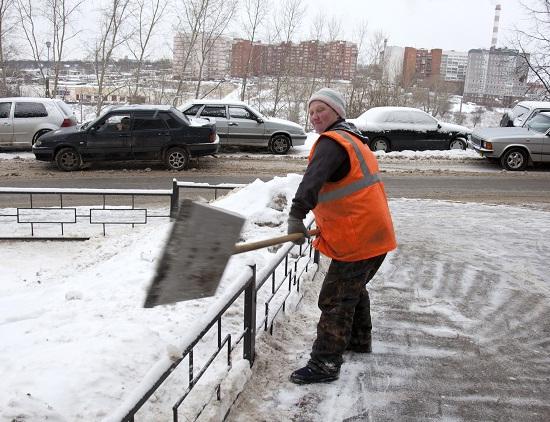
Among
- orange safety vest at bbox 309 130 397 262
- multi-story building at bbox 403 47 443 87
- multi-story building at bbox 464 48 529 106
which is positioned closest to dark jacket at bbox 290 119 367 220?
orange safety vest at bbox 309 130 397 262

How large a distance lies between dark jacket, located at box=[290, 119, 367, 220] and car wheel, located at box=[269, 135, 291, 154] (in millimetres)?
13725

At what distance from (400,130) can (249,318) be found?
14422 millimetres

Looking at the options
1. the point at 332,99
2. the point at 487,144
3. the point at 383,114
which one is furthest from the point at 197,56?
the point at 332,99

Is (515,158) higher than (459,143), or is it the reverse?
(459,143)

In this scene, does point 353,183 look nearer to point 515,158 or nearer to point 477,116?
point 515,158

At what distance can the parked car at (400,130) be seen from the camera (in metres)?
17.0

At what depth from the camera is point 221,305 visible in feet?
9.98

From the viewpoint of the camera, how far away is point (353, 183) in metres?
3.19

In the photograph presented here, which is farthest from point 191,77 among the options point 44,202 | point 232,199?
point 232,199

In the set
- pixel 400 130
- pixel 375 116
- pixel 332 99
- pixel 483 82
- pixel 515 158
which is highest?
pixel 483 82

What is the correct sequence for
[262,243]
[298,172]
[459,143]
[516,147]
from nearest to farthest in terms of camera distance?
[262,243] → [298,172] → [516,147] → [459,143]

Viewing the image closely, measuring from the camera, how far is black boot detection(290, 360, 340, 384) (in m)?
3.47

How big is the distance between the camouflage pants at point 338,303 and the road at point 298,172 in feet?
26.5

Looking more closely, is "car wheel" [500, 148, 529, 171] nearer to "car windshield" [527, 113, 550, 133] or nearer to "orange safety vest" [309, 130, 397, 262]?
"car windshield" [527, 113, 550, 133]
